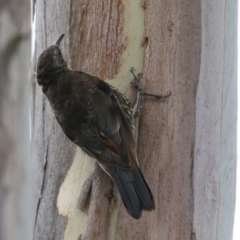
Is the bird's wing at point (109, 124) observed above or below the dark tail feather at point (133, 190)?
above

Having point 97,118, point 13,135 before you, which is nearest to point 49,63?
point 97,118

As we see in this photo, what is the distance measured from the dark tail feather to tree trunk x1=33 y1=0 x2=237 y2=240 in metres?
0.10

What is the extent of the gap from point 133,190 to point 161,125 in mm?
274

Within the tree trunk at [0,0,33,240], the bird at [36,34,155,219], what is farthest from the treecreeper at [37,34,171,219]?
the tree trunk at [0,0,33,240]

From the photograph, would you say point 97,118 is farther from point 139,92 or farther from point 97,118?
point 139,92

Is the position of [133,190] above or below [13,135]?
below

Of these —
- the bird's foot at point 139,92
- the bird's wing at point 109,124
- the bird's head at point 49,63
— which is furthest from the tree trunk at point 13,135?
the bird's foot at point 139,92

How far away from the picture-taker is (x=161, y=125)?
3102mm

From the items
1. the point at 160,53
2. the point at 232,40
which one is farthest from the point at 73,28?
the point at 232,40

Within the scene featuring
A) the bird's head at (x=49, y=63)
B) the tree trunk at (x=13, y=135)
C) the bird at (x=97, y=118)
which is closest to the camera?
the tree trunk at (x=13, y=135)

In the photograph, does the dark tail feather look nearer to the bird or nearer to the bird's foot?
the bird

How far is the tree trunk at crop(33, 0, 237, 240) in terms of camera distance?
10.2 ft

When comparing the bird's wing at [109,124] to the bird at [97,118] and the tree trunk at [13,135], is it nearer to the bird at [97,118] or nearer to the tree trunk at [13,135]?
the bird at [97,118]

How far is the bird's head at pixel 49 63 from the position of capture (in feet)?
10.3
